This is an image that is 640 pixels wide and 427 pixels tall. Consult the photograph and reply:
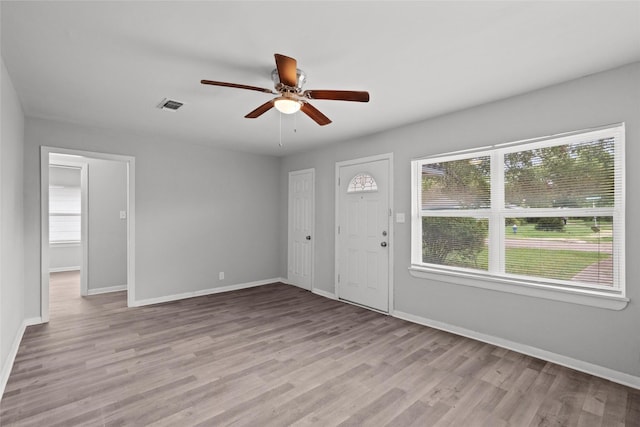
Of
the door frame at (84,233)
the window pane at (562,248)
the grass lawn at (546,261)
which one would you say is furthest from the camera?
the door frame at (84,233)

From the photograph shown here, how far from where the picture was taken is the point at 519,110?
2951 mm

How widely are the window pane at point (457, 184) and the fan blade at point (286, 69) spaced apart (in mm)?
2169

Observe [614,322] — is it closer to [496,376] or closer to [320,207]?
[496,376]

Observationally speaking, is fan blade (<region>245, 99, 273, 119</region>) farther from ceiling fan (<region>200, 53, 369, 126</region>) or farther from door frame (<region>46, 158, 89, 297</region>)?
door frame (<region>46, 158, 89, 297</region>)

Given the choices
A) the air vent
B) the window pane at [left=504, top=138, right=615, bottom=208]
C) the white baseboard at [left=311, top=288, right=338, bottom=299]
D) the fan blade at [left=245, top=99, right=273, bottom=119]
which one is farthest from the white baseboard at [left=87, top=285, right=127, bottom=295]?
the window pane at [left=504, top=138, right=615, bottom=208]

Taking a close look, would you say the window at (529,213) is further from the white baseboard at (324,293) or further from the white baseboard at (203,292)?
the white baseboard at (203,292)

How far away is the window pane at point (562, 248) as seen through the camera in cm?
255

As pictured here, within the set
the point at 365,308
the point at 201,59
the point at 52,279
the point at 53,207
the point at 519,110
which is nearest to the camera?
the point at 201,59

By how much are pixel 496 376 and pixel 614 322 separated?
0.99 meters

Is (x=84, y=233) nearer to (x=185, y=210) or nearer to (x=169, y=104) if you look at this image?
(x=185, y=210)

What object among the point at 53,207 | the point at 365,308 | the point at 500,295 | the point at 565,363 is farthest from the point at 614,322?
the point at 53,207

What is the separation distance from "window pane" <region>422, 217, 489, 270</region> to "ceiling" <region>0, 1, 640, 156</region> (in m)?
1.23

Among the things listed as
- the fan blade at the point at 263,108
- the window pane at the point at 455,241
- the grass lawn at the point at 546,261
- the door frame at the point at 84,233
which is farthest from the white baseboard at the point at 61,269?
the grass lawn at the point at 546,261

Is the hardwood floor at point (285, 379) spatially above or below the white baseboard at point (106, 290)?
below
